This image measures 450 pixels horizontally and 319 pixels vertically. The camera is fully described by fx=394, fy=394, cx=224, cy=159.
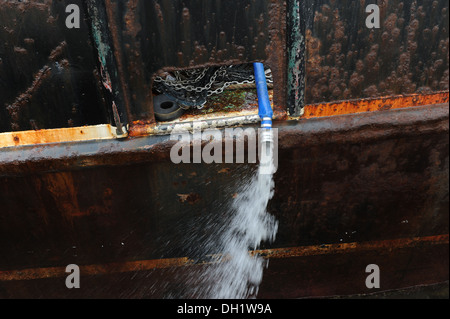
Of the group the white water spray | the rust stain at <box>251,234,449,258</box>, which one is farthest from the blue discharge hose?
the rust stain at <box>251,234,449,258</box>

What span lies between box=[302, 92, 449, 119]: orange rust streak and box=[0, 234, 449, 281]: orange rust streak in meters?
0.90

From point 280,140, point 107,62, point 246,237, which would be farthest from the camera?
point 246,237

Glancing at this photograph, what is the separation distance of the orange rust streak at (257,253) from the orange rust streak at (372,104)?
35.4 inches

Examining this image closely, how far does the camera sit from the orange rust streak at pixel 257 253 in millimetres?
2303

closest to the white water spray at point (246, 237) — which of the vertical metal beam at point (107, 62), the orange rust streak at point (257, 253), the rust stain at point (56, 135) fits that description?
the orange rust streak at point (257, 253)

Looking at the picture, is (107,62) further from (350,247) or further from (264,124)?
(350,247)

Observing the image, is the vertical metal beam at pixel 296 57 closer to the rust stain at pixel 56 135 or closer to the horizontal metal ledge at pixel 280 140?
the horizontal metal ledge at pixel 280 140

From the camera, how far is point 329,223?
7.55 ft

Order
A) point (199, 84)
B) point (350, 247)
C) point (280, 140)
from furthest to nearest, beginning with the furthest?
1. point (350, 247)
2. point (199, 84)
3. point (280, 140)

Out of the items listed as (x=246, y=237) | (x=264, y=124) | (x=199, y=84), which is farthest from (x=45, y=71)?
(x=246, y=237)

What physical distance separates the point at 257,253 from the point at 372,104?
3.56ft

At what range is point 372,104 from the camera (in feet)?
6.41

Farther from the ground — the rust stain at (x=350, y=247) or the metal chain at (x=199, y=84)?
the metal chain at (x=199, y=84)
